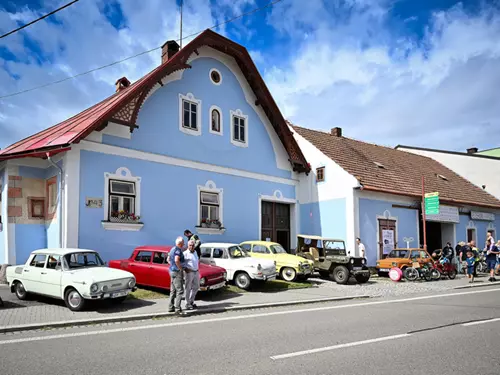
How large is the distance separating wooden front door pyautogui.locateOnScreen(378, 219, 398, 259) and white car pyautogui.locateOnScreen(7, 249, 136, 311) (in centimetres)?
1426

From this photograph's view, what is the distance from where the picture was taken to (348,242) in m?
20.4

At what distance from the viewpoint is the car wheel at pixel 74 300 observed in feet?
32.4

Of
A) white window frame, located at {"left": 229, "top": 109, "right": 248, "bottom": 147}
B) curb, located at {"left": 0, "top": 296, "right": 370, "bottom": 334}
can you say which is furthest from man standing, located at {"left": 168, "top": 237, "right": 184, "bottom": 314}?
white window frame, located at {"left": 229, "top": 109, "right": 248, "bottom": 147}

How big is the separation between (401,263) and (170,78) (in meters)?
12.4

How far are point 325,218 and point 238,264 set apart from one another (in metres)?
8.64

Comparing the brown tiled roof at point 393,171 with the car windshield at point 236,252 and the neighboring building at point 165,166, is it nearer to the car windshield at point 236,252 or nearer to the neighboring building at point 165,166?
the neighboring building at point 165,166

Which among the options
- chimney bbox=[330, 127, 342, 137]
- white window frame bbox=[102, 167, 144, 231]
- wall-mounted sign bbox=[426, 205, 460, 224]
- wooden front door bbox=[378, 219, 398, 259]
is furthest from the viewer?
chimney bbox=[330, 127, 342, 137]

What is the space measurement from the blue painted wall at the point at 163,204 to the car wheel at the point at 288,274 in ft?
11.5

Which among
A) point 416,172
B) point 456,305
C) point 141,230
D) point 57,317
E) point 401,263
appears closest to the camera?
point 57,317

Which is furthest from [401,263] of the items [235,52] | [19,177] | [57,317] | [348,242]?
[19,177]

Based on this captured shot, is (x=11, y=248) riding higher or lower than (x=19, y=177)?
lower

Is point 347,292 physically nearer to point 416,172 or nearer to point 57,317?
point 57,317

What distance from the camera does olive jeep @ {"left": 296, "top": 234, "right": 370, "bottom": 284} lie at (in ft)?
53.8

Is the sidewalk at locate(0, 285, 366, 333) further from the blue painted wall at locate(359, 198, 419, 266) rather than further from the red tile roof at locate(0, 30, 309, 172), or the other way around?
the blue painted wall at locate(359, 198, 419, 266)
